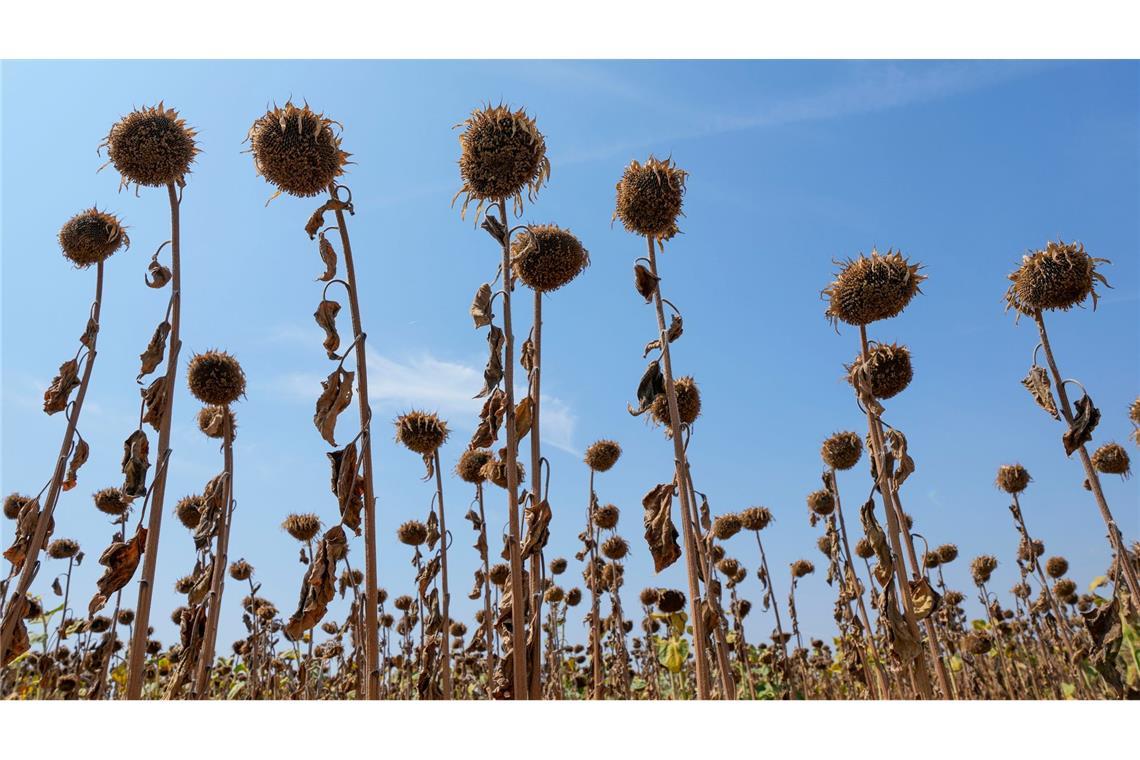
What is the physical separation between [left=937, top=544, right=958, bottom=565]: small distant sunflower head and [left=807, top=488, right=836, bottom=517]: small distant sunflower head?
314 cm

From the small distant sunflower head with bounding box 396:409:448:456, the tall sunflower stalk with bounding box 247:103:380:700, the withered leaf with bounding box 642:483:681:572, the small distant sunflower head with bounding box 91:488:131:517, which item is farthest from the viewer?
the small distant sunflower head with bounding box 91:488:131:517

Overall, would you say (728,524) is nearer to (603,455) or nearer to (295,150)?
(603,455)

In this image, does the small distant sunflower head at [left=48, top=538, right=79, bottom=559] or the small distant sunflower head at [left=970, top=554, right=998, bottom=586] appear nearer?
the small distant sunflower head at [left=48, top=538, right=79, bottom=559]

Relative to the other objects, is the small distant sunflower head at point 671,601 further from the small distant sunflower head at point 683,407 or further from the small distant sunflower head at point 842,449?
the small distant sunflower head at point 842,449

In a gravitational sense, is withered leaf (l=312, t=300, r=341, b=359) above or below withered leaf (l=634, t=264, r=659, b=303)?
below

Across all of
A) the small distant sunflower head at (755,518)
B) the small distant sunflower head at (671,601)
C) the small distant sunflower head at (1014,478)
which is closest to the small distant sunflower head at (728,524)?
the small distant sunflower head at (755,518)

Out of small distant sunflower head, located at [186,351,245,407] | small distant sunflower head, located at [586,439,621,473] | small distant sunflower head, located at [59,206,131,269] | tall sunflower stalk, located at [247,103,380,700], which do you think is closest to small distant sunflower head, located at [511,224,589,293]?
tall sunflower stalk, located at [247,103,380,700]

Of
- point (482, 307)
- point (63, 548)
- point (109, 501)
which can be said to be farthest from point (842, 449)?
point (63, 548)

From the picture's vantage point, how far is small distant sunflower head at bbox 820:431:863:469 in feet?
21.3

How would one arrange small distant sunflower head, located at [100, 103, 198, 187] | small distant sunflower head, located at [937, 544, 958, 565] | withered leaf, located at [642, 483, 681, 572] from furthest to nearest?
small distant sunflower head, located at [937, 544, 958, 565] → small distant sunflower head, located at [100, 103, 198, 187] → withered leaf, located at [642, 483, 681, 572]

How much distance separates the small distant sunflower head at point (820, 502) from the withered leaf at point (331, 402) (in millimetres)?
6635

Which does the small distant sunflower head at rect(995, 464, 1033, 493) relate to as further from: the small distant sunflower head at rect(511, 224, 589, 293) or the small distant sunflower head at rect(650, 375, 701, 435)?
the small distant sunflower head at rect(511, 224, 589, 293)
